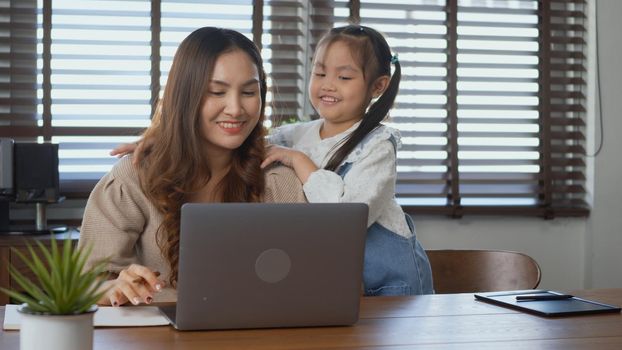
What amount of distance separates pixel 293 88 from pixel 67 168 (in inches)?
42.8

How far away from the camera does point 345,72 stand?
2402 millimetres

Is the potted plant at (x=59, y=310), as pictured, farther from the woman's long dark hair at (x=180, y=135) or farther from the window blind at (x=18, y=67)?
the window blind at (x=18, y=67)

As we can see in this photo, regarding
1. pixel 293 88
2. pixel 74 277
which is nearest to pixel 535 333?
pixel 74 277

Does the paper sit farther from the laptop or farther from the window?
the window

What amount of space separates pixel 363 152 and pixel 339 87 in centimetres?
22

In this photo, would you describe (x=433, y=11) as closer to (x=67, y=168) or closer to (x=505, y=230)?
(x=505, y=230)

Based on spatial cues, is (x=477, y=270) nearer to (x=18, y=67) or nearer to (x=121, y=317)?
(x=121, y=317)

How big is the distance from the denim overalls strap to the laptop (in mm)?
652

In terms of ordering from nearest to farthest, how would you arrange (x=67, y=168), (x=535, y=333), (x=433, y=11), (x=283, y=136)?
(x=535, y=333) < (x=283, y=136) < (x=67, y=168) < (x=433, y=11)

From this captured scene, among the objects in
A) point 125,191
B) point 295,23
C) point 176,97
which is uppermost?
point 295,23

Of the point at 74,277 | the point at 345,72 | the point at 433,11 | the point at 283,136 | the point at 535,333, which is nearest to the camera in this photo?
the point at 74,277

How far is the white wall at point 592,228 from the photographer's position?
→ 4.27m

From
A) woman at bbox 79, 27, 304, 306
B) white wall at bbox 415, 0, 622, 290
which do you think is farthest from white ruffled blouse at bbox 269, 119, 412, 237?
white wall at bbox 415, 0, 622, 290

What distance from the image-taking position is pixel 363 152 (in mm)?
2268
